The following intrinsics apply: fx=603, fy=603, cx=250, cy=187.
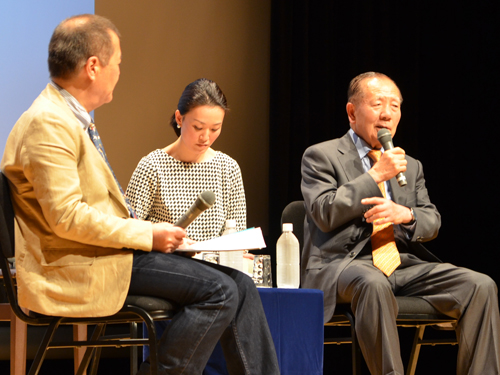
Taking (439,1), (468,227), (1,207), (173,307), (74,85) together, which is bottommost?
(468,227)

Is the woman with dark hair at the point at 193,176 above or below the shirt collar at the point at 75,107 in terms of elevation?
below

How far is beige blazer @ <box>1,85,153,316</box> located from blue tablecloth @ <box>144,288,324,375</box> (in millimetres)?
552

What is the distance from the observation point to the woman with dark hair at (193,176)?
2.71 meters

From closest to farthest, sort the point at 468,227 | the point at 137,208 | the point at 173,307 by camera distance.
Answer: the point at 173,307, the point at 137,208, the point at 468,227

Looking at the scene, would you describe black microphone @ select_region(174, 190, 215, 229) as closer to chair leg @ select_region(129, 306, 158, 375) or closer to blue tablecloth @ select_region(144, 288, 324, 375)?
chair leg @ select_region(129, 306, 158, 375)

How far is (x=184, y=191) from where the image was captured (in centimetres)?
276

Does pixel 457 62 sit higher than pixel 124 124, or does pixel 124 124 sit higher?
pixel 457 62

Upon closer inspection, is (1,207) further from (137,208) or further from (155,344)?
(137,208)

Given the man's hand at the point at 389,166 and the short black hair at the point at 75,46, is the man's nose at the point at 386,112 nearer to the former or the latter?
the man's hand at the point at 389,166

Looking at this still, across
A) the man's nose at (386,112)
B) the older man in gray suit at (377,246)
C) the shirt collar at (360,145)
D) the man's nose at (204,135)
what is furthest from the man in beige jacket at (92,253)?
the man's nose at (386,112)

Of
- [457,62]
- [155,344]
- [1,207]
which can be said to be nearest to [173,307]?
[155,344]

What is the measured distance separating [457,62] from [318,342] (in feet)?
8.59

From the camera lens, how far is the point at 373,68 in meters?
3.96

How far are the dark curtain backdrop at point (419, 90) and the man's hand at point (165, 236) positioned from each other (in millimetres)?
2177
